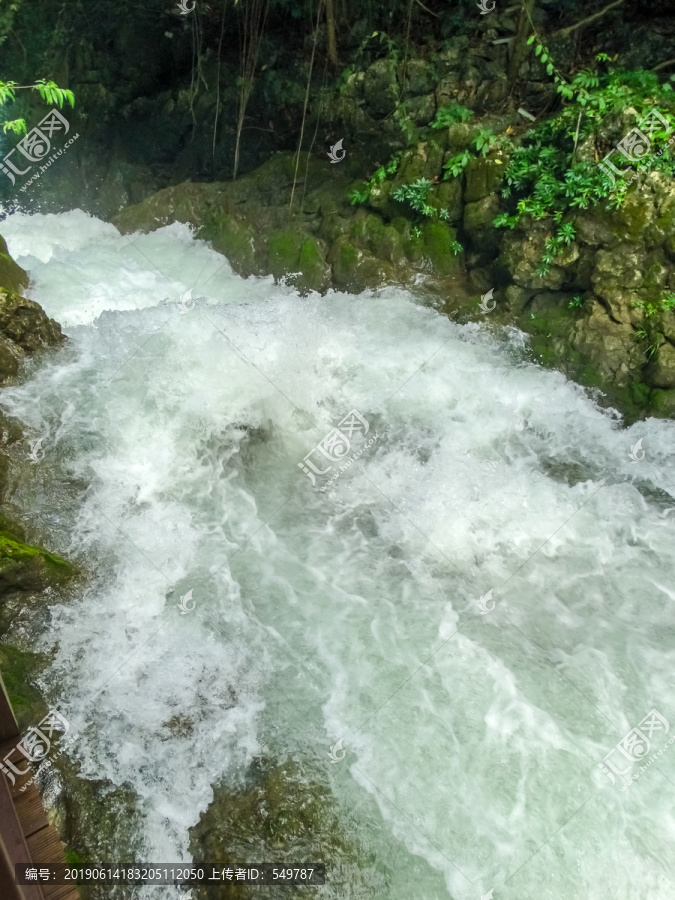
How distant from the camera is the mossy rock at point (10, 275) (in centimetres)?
747

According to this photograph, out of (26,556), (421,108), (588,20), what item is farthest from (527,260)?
(26,556)

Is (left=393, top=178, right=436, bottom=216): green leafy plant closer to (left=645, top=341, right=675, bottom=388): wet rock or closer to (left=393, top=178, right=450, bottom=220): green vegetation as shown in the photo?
(left=393, top=178, right=450, bottom=220): green vegetation

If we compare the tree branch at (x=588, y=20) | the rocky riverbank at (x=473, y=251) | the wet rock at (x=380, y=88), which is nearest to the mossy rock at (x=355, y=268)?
the rocky riverbank at (x=473, y=251)

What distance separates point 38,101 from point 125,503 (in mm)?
9086

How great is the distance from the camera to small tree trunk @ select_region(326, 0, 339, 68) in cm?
853

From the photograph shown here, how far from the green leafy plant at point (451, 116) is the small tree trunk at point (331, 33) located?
193 cm

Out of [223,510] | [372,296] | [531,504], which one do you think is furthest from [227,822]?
[372,296]

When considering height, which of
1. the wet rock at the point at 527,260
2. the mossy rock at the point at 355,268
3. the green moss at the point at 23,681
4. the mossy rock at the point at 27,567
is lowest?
the green moss at the point at 23,681

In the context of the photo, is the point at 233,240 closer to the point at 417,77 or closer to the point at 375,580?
the point at 417,77

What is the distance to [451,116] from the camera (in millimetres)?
8203

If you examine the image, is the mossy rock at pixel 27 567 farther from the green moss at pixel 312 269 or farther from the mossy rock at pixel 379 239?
the mossy rock at pixel 379 239

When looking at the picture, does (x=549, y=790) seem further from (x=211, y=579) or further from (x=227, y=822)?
(x=211, y=579)

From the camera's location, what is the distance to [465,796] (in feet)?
12.7

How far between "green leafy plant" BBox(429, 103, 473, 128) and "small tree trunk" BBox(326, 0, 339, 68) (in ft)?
6.34
